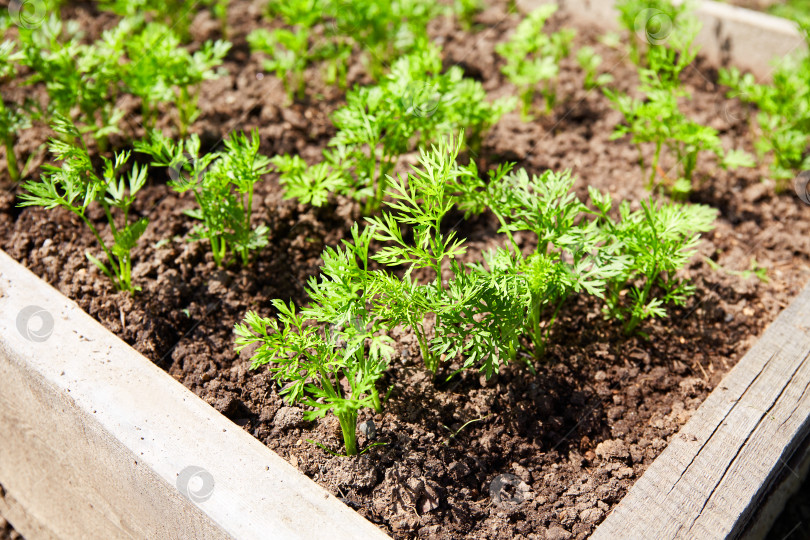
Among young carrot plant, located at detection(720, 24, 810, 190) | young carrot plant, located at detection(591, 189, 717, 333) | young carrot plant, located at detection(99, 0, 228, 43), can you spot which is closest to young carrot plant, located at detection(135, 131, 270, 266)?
young carrot plant, located at detection(591, 189, 717, 333)

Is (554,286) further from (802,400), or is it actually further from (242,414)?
(242,414)

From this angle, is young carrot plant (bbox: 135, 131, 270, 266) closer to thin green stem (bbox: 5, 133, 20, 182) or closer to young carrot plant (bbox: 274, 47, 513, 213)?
young carrot plant (bbox: 274, 47, 513, 213)

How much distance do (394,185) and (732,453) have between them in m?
1.31

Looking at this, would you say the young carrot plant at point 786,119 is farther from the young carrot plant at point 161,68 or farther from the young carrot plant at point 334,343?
the young carrot plant at point 161,68

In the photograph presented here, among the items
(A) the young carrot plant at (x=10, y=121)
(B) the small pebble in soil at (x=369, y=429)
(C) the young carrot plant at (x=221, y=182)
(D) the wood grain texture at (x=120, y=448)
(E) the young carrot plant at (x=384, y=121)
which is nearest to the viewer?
(D) the wood grain texture at (x=120, y=448)

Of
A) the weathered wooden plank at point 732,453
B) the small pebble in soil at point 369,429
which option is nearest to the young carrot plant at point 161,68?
the small pebble in soil at point 369,429

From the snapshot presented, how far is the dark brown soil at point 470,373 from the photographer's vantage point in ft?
6.75

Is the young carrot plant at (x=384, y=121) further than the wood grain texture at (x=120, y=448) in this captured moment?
Yes

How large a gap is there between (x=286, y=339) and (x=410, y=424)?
53cm

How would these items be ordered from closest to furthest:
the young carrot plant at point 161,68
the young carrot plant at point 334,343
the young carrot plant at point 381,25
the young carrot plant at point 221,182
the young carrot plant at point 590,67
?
the young carrot plant at point 334,343
the young carrot plant at point 221,182
the young carrot plant at point 161,68
the young carrot plant at point 381,25
the young carrot plant at point 590,67

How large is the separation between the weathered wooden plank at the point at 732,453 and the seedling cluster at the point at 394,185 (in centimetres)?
41

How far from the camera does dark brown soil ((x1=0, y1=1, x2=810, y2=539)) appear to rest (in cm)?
206

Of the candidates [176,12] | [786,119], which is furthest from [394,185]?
[176,12]

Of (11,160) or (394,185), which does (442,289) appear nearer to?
(394,185)
